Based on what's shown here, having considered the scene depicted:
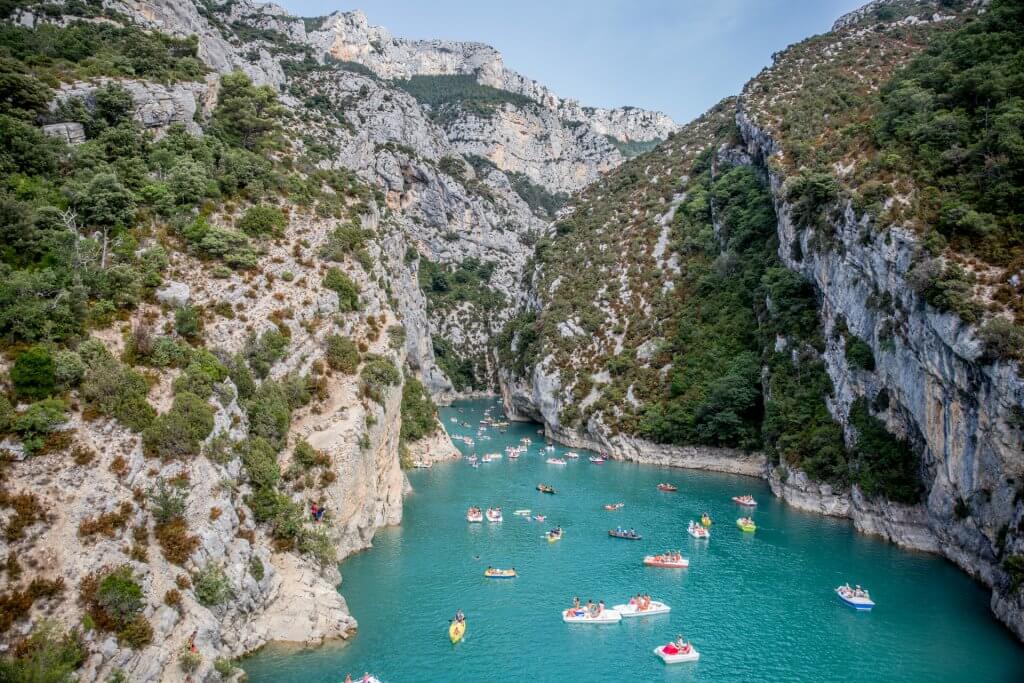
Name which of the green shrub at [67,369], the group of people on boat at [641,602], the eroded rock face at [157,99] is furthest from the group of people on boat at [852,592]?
the eroded rock face at [157,99]

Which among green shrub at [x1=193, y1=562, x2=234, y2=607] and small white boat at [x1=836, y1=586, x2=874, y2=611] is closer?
green shrub at [x1=193, y1=562, x2=234, y2=607]

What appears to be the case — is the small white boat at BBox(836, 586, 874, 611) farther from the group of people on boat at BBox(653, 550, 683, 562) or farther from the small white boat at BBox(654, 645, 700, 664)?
the small white boat at BBox(654, 645, 700, 664)

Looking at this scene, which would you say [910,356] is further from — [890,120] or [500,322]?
[500,322]

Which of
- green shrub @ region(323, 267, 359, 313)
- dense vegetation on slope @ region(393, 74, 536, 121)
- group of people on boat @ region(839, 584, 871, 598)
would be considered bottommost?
group of people on boat @ region(839, 584, 871, 598)

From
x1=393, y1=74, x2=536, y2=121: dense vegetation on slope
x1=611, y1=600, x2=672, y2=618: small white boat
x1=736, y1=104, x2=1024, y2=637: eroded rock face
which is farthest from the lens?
x1=393, y1=74, x2=536, y2=121: dense vegetation on slope

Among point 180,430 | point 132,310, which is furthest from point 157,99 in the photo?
point 180,430

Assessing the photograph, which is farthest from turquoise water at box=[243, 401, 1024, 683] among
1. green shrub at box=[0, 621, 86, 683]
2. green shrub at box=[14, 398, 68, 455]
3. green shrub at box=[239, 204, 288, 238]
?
green shrub at box=[239, 204, 288, 238]

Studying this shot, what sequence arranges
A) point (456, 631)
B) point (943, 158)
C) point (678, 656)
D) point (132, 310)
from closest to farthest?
point (678, 656), point (456, 631), point (132, 310), point (943, 158)

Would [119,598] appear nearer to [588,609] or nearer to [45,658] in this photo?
[45,658]

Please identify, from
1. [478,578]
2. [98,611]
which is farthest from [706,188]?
[98,611]
